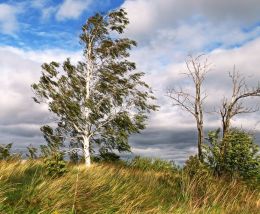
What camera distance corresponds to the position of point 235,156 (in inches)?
675

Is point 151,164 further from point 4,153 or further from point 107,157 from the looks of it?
point 4,153

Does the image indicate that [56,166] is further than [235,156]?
No

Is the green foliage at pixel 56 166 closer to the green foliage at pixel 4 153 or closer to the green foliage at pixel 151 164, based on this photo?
the green foliage at pixel 4 153

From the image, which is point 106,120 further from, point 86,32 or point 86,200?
point 86,200

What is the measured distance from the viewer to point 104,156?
2519 cm

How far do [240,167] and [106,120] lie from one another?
33.9ft

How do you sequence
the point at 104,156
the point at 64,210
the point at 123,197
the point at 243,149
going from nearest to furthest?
the point at 64,210
the point at 123,197
the point at 243,149
the point at 104,156

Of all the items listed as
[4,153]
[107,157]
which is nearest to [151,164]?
[107,157]

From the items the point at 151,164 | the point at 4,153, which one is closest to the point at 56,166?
the point at 4,153

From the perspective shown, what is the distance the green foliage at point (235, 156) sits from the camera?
16656mm

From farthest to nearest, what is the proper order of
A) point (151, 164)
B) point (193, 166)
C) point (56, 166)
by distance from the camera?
point (151, 164)
point (193, 166)
point (56, 166)

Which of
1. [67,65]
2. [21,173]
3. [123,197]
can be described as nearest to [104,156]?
[67,65]

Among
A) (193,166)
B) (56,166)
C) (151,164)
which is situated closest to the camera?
(56,166)

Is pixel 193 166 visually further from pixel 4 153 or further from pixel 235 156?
pixel 4 153
